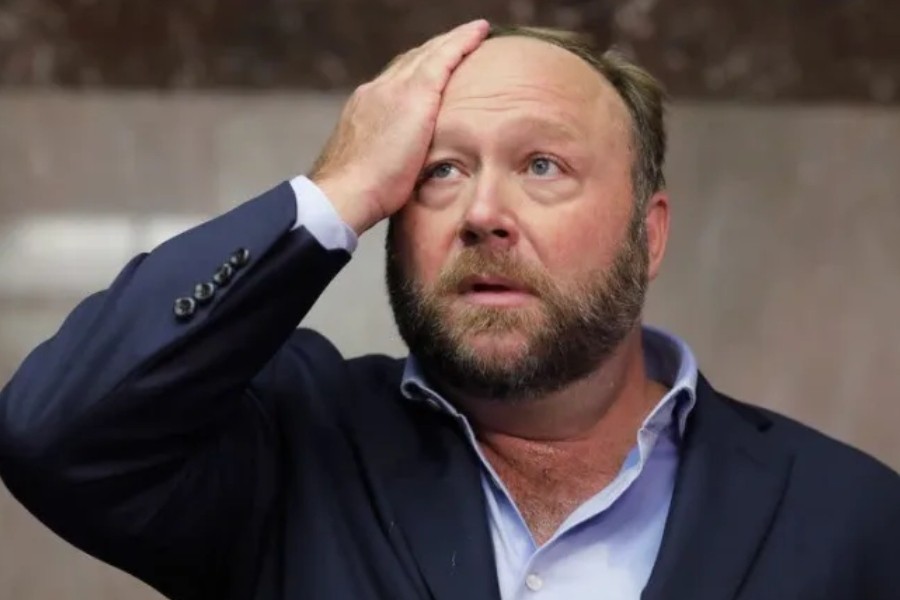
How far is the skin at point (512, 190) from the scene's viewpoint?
0.86 metres

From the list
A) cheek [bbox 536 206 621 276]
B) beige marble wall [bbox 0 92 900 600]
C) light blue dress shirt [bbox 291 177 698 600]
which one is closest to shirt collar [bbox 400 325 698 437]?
light blue dress shirt [bbox 291 177 698 600]

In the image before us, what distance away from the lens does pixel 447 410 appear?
0.90 m

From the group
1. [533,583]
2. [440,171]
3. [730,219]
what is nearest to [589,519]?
[533,583]

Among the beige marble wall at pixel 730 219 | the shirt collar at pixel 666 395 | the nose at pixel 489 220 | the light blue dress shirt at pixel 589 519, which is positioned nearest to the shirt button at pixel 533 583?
the light blue dress shirt at pixel 589 519

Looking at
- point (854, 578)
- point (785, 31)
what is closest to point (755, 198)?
point (785, 31)

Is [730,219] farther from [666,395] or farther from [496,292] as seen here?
[496,292]

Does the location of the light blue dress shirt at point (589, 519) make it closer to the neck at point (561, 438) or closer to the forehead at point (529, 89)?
the neck at point (561, 438)

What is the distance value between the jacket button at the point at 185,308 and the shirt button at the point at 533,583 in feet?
0.98

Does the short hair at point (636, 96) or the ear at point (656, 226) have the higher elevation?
the short hair at point (636, 96)

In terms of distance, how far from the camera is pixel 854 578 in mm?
861

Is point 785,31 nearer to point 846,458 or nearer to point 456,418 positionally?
point 846,458

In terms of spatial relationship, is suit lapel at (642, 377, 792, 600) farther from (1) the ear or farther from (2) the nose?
(2) the nose

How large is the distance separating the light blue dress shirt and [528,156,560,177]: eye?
0.51 ft

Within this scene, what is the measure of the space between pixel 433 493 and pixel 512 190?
23cm
